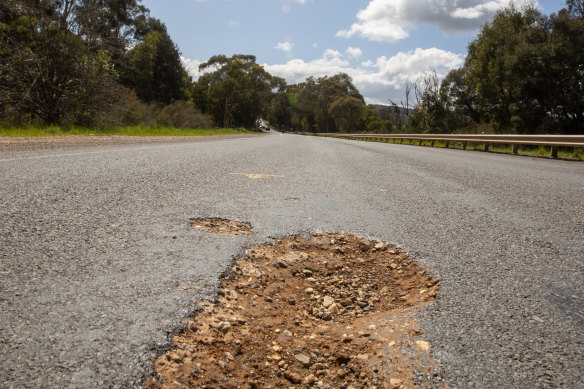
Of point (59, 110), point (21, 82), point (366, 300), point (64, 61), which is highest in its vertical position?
point (64, 61)

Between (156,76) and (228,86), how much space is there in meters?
17.8

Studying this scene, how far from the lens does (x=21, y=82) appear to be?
1413cm

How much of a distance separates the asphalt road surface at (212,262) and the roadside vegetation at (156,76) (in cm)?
1101

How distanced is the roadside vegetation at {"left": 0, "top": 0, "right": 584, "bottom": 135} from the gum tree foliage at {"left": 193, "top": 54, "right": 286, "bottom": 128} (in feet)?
38.4

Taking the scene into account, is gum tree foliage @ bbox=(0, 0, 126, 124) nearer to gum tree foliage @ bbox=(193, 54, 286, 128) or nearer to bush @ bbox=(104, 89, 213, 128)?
bush @ bbox=(104, 89, 213, 128)

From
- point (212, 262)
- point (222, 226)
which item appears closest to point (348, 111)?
point (222, 226)

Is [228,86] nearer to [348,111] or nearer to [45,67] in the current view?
[348,111]

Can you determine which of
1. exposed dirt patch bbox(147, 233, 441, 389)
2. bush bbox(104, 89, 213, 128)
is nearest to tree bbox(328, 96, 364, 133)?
bush bbox(104, 89, 213, 128)

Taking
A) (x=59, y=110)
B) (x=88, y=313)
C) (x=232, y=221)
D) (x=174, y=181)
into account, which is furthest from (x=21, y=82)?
(x=88, y=313)

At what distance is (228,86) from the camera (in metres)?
55.8

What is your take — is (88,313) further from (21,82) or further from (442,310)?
(21,82)

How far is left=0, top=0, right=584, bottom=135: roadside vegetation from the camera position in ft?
47.8

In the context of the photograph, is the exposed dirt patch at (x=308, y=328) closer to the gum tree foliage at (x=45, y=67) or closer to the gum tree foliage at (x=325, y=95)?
the gum tree foliage at (x=45, y=67)

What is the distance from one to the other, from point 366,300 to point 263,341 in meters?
0.75
